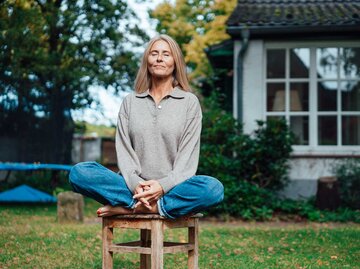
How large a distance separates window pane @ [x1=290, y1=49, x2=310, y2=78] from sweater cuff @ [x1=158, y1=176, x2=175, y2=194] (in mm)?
7730

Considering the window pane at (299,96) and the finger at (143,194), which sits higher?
the window pane at (299,96)

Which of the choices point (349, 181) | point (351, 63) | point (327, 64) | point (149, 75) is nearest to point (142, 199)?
point (149, 75)

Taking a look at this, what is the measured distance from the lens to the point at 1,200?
11156mm

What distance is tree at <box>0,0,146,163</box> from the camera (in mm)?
12675

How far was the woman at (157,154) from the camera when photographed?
4.01 m

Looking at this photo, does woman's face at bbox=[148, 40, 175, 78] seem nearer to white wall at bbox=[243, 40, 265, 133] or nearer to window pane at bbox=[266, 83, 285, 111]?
white wall at bbox=[243, 40, 265, 133]

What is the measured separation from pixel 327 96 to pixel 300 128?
759mm

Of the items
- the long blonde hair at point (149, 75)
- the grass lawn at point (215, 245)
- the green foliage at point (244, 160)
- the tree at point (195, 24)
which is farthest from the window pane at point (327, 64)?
the tree at point (195, 24)

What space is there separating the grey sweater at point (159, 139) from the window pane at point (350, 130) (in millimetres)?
7382

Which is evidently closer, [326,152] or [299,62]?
[326,152]

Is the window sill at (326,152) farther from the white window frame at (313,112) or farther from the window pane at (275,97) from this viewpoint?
the window pane at (275,97)

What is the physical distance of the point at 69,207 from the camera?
8.70 m

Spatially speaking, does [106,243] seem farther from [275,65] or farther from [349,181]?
[275,65]

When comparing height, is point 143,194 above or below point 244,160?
below
